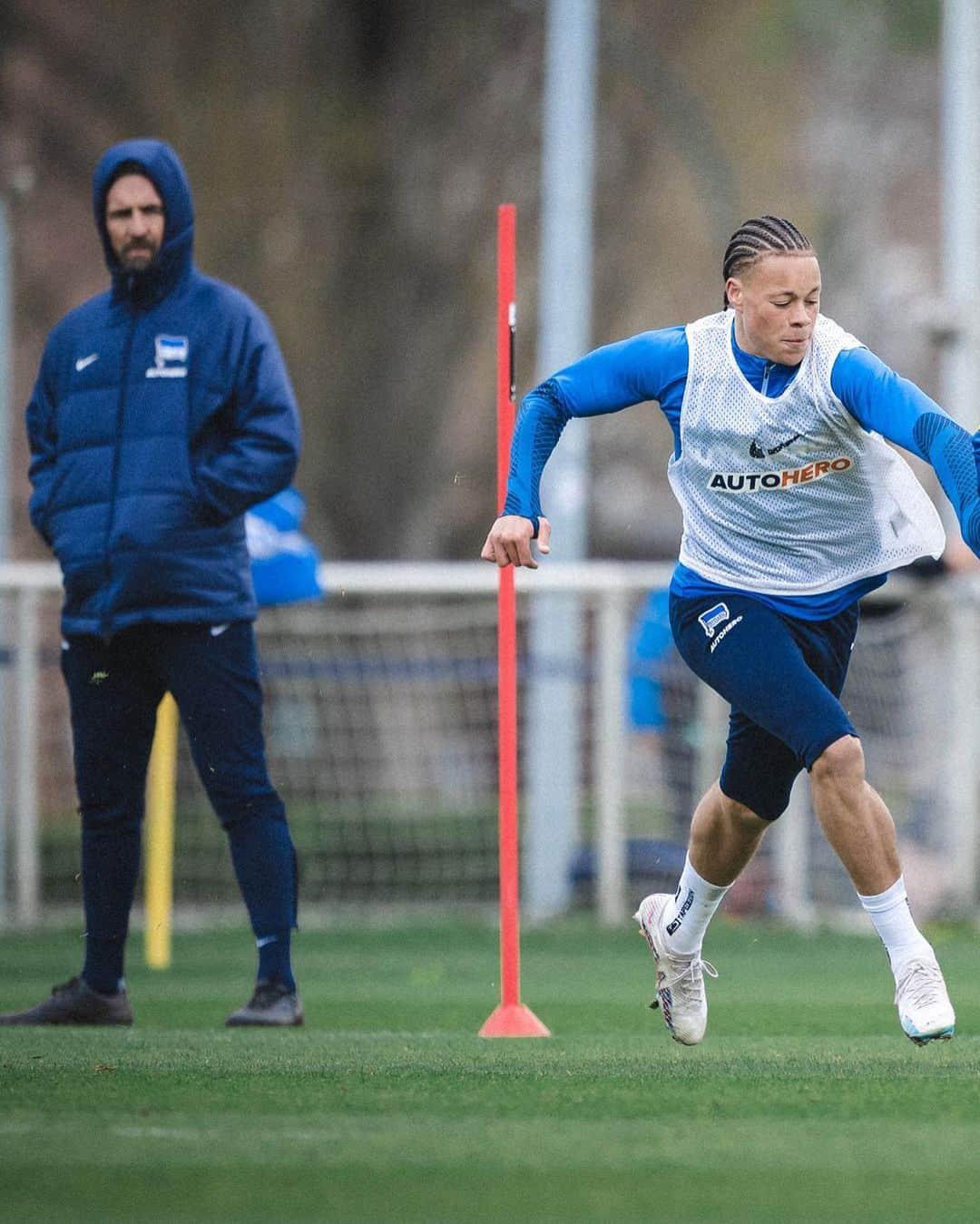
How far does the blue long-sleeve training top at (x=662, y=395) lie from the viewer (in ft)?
20.0

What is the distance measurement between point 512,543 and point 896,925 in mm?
1283

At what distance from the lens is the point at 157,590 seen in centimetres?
727

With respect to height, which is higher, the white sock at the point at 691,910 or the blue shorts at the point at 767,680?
the blue shorts at the point at 767,680

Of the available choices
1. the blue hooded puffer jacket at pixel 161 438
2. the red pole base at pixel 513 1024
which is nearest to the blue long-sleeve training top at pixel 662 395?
the blue hooded puffer jacket at pixel 161 438

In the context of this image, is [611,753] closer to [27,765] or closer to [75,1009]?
[27,765]

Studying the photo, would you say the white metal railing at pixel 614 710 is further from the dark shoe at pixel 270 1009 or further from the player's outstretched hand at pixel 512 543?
the player's outstretched hand at pixel 512 543

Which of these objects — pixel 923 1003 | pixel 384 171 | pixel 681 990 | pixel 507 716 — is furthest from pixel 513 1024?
pixel 384 171

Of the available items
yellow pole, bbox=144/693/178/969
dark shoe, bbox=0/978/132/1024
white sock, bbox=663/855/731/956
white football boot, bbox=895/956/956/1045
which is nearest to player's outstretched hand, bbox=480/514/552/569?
white sock, bbox=663/855/731/956

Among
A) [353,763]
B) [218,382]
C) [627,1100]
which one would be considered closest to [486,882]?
[353,763]

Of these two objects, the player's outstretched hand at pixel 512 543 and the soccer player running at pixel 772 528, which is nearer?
the soccer player running at pixel 772 528

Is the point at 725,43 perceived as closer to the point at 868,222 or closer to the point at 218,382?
the point at 868,222

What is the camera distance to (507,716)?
730cm

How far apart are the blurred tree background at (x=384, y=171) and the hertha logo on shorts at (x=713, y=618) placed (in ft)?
48.2

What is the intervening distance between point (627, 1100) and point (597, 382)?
199 centimetres
